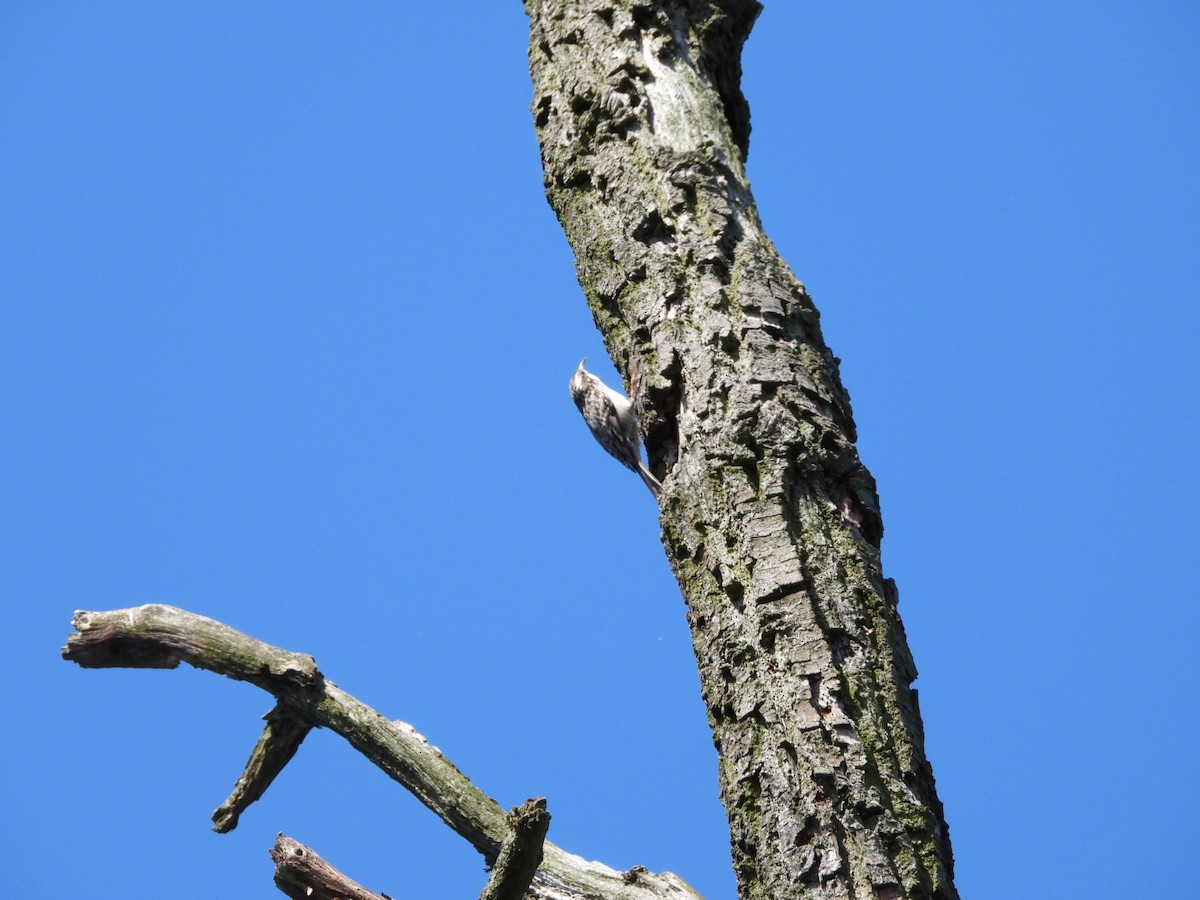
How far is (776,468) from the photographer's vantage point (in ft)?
6.51

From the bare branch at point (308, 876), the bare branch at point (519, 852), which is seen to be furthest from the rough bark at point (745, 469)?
the bare branch at point (308, 876)

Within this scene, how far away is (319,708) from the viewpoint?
103 inches

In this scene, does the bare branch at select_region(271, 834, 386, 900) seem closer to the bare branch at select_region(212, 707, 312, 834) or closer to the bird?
the bare branch at select_region(212, 707, 312, 834)

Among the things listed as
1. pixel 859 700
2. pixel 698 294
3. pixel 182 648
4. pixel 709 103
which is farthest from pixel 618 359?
pixel 182 648

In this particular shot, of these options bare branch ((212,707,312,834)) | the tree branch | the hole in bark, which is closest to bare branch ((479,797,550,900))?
the tree branch

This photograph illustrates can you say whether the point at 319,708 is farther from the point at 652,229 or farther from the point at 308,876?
the point at 652,229

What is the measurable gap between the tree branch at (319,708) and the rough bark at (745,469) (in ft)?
2.47

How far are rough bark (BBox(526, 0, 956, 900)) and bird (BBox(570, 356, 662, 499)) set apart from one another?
1.21 m

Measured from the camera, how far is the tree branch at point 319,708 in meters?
2.50

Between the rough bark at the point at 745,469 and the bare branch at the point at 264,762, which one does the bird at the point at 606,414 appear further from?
the bare branch at the point at 264,762

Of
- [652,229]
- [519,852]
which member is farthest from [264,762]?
[652,229]

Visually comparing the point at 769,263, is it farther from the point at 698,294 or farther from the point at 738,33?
the point at 738,33

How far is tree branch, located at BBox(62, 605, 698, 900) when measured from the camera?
2.50 meters

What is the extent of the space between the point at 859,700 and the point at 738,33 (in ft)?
6.26
